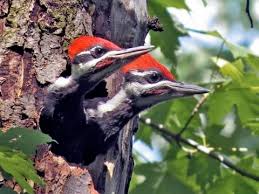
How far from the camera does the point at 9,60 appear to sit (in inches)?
98.9

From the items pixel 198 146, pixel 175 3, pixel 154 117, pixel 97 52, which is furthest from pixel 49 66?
pixel 154 117

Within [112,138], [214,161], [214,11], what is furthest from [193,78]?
[112,138]

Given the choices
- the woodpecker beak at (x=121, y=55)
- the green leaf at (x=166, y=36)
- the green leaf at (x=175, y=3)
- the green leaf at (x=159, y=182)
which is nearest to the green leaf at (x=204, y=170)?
the green leaf at (x=159, y=182)

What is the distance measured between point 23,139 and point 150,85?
1.65ft

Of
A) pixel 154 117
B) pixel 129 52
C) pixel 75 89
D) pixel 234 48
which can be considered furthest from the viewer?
pixel 154 117

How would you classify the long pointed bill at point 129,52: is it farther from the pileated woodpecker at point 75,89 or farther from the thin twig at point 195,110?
the thin twig at point 195,110

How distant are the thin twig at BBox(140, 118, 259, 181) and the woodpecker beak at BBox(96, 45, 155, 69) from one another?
1.71m

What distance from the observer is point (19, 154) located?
83.7 inches

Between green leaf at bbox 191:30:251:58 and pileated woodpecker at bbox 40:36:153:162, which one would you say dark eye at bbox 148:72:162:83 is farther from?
green leaf at bbox 191:30:251:58

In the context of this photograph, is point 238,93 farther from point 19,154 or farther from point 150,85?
point 19,154

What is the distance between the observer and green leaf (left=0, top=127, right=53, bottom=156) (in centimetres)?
214

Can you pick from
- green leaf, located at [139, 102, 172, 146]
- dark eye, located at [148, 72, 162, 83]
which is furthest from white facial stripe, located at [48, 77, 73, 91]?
green leaf, located at [139, 102, 172, 146]

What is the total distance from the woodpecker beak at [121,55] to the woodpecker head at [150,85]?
18 cm

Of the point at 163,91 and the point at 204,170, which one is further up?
the point at 163,91
